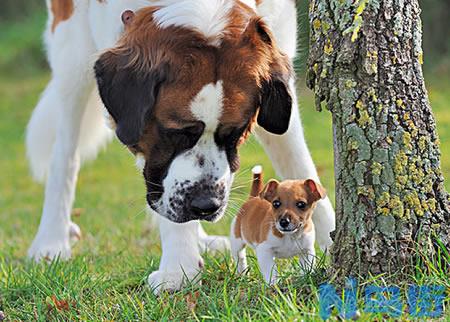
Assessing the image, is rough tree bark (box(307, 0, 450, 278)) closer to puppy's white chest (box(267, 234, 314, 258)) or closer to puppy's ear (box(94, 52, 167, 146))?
puppy's white chest (box(267, 234, 314, 258))

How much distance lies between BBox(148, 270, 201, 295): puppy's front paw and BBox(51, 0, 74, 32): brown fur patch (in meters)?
1.86

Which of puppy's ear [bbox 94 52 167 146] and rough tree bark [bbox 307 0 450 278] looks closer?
rough tree bark [bbox 307 0 450 278]

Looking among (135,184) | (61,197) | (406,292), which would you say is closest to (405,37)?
(406,292)

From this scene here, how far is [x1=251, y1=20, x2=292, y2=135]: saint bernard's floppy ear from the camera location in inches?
149

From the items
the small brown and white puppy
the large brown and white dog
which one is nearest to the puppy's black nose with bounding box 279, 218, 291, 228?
the small brown and white puppy

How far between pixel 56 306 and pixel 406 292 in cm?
133

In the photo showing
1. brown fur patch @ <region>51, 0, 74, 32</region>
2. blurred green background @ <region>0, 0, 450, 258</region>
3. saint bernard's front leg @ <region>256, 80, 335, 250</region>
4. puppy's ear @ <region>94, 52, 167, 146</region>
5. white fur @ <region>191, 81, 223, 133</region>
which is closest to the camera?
white fur @ <region>191, 81, 223, 133</region>

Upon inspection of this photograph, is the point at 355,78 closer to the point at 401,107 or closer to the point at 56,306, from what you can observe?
the point at 401,107

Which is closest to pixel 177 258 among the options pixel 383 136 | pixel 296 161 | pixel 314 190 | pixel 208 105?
pixel 314 190

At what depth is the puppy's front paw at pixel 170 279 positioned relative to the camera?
370 cm

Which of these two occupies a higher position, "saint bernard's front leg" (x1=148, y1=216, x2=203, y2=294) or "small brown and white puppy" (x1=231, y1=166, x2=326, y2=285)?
"small brown and white puppy" (x1=231, y1=166, x2=326, y2=285)

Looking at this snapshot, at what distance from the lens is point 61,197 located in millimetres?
5445

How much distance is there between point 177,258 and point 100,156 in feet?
25.3

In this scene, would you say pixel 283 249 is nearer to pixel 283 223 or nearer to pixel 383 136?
pixel 283 223
